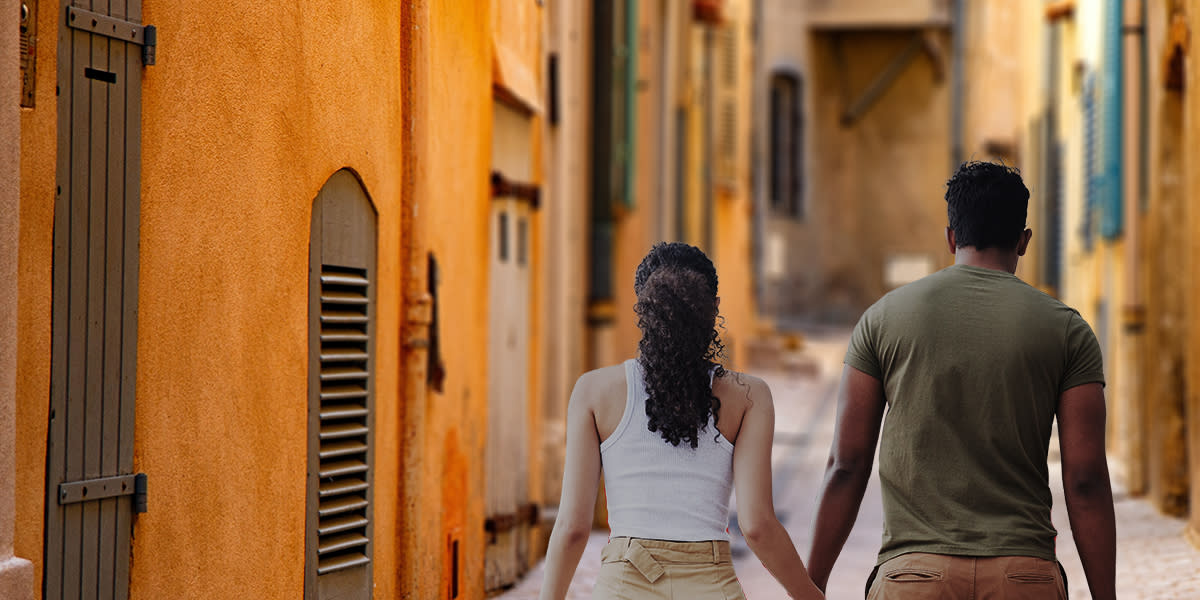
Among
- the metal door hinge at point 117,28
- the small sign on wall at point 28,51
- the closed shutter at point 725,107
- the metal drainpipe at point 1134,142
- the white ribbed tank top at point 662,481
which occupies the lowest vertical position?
the white ribbed tank top at point 662,481

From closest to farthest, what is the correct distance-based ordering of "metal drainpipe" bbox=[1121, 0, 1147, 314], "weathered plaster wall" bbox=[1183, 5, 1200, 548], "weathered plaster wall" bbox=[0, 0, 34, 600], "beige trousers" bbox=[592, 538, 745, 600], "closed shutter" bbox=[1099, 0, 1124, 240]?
"beige trousers" bbox=[592, 538, 745, 600], "weathered plaster wall" bbox=[0, 0, 34, 600], "weathered plaster wall" bbox=[1183, 5, 1200, 548], "metal drainpipe" bbox=[1121, 0, 1147, 314], "closed shutter" bbox=[1099, 0, 1124, 240]

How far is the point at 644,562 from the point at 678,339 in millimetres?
461

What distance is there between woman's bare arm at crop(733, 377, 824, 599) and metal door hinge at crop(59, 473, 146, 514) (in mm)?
1858

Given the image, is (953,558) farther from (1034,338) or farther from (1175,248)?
(1175,248)

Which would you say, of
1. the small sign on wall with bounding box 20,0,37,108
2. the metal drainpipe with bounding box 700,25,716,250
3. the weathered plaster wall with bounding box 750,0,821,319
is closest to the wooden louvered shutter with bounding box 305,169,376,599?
the small sign on wall with bounding box 20,0,37,108

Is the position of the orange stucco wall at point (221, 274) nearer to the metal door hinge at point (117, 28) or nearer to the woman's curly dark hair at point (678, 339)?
the metal door hinge at point (117, 28)

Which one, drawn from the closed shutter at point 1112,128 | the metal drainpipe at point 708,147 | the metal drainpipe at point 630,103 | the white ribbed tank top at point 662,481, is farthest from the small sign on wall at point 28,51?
the metal drainpipe at point 708,147

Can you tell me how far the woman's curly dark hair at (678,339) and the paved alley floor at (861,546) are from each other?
57 cm

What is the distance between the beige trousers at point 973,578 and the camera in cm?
323

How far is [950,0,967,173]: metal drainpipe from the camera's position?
28750 millimetres

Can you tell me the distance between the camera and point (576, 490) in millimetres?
3182

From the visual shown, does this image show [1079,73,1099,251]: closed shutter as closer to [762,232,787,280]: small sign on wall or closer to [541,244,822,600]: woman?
[762,232,787,280]: small sign on wall

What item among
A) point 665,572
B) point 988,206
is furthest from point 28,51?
point 988,206

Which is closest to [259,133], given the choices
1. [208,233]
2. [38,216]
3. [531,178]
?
[208,233]
